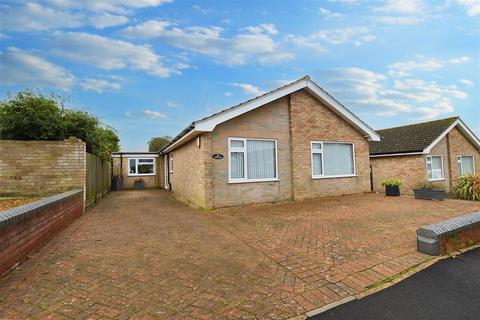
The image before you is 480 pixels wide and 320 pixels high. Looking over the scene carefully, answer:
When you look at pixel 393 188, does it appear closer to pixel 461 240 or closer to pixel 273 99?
pixel 273 99

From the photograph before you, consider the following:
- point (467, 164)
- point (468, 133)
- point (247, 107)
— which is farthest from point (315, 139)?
point (467, 164)

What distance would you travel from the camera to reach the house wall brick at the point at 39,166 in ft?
23.3

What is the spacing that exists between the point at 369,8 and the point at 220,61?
23.1 feet

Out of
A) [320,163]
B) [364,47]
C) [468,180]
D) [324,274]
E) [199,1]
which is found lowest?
[324,274]

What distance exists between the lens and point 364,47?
394 inches

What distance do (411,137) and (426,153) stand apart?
207cm

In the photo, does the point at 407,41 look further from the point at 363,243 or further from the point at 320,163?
the point at 363,243

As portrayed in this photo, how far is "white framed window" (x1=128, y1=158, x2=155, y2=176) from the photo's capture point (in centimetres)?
1989

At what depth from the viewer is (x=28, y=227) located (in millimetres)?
4098

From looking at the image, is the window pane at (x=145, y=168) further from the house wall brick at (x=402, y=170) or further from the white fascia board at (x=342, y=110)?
the house wall brick at (x=402, y=170)

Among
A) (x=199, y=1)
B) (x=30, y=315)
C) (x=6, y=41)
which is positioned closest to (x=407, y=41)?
(x=199, y=1)

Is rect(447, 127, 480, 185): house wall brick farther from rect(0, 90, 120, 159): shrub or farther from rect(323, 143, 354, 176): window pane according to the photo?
rect(0, 90, 120, 159): shrub

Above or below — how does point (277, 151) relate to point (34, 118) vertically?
below

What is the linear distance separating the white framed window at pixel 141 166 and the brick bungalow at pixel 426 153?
678 inches
